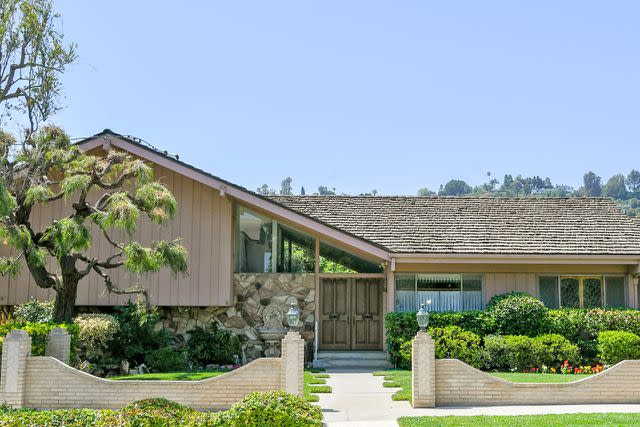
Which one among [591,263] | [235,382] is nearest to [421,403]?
[235,382]

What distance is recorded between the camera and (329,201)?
24094mm

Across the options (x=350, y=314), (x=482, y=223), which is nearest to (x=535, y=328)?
(x=482, y=223)

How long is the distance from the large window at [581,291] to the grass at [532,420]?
8875 mm

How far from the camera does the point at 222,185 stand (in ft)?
64.9

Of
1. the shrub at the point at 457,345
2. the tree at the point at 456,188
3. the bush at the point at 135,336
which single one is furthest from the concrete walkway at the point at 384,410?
the tree at the point at 456,188

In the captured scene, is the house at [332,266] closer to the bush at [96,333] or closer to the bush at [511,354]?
the bush at [96,333]

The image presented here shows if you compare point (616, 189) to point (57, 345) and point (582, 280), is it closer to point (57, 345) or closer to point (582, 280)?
point (582, 280)

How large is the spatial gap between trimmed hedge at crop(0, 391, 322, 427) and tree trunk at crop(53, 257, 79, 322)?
514 cm

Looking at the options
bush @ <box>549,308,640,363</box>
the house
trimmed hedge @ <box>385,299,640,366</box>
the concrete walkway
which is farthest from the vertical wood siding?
bush @ <box>549,308,640,363</box>

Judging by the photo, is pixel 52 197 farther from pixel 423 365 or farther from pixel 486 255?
pixel 486 255

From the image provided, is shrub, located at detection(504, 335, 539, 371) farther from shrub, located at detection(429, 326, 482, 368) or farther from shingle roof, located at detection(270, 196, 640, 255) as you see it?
shingle roof, located at detection(270, 196, 640, 255)

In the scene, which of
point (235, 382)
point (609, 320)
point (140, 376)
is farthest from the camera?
point (609, 320)

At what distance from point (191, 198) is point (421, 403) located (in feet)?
31.2

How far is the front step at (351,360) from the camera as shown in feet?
64.7
